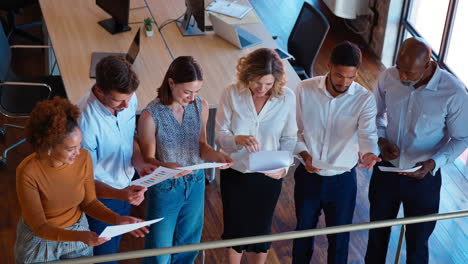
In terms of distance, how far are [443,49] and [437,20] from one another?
369 mm

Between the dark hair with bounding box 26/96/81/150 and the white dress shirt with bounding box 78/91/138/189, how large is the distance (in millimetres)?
414

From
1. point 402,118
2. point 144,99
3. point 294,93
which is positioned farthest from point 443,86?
point 144,99

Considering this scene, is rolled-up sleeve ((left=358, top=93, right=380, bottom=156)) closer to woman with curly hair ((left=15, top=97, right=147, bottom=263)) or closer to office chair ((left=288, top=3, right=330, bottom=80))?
woman with curly hair ((left=15, top=97, right=147, bottom=263))

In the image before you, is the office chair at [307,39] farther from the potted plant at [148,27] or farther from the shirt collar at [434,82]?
the shirt collar at [434,82]

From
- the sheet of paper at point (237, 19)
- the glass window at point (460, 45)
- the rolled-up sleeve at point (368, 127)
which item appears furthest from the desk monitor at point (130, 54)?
the glass window at point (460, 45)

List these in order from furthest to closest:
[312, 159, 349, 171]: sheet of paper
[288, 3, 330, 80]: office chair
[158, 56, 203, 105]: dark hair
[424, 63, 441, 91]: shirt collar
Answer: [288, 3, 330, 80]: office chair
[312, 159, 349, 171]: sheet of paper
[424, 63, 441, 91]: shirt collar
[158, 56, 203, 105]: dark hair

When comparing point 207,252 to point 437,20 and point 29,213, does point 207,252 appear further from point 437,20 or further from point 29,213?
point 437,20

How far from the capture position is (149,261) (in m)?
3.91

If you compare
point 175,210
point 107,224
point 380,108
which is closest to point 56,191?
point 107,224

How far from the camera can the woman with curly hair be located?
291 cm

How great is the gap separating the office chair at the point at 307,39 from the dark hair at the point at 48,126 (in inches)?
111

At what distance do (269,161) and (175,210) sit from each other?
0.60 metres

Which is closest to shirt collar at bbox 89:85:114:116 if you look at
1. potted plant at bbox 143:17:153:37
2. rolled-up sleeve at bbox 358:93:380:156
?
rolled-up sleeve at bbox 358:93:380:156

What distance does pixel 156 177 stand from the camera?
3.33 m
